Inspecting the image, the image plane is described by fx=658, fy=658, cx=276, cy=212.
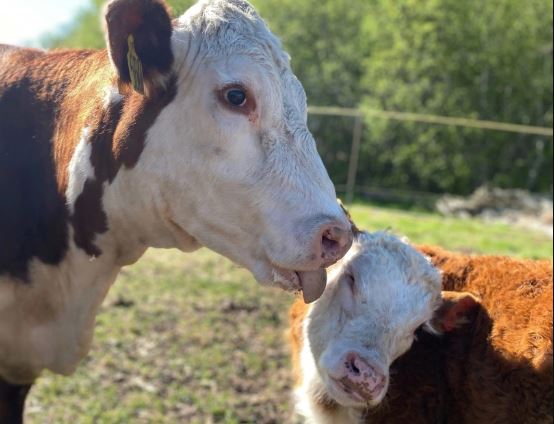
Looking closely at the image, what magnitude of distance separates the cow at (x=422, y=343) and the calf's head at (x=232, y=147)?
965 mm

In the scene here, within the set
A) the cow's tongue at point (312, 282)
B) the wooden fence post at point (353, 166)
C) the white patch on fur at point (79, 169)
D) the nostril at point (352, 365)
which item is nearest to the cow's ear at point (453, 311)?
the nostril at point (352, 365)

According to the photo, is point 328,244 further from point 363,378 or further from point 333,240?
point 363,378

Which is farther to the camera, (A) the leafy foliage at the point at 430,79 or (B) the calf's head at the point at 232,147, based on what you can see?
(A) the leafy foliage at the point at 430,79

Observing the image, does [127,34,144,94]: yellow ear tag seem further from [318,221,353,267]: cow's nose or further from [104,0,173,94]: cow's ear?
[318,221,353,267]: cow's nose

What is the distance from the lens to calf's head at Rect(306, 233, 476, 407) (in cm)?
308

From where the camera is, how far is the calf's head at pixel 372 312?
308 cm

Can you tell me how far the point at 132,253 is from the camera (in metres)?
2.72

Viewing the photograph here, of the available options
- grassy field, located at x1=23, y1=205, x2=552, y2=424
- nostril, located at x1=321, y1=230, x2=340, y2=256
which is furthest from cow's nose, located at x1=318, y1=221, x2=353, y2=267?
grassy field, located at x1=23, y1=205, x2=552, y2=424

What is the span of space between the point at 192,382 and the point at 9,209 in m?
2.75

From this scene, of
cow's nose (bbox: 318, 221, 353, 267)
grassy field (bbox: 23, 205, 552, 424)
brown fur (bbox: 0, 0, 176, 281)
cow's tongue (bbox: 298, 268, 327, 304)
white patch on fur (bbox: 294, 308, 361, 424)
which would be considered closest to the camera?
cow's nose (bbox: 318, 221, 353, 267)

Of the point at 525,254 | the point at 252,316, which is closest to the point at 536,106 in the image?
the point at 525,254

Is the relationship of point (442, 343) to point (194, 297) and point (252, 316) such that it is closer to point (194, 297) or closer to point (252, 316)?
point (252, 316)

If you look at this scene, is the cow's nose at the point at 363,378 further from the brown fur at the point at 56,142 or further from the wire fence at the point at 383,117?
the wire fence at the point at 383,117

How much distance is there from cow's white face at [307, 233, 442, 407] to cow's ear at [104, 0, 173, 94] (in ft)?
5.10
